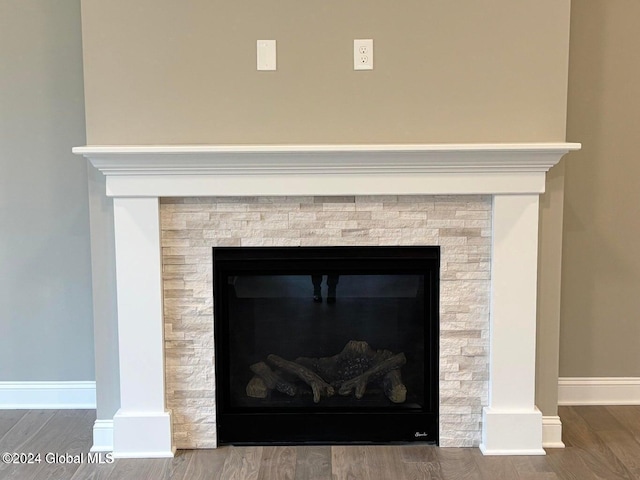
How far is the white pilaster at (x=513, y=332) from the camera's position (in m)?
2.58

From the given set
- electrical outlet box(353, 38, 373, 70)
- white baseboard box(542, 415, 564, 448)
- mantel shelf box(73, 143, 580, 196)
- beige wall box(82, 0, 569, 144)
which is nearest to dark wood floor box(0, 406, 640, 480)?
white baseboard box(542, 415, 564, 448)

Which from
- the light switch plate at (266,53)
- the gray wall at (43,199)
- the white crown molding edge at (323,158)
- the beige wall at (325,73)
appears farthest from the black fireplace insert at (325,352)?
the gray wall at (43,199)

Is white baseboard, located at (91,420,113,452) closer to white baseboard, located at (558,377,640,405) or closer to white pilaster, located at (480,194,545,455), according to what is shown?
white pilaster, located at (480,194,545,455)

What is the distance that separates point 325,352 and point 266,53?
1.14 m

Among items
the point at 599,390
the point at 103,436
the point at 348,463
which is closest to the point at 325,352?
the point at 348,463

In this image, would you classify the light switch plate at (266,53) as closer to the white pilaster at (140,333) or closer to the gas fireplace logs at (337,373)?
the white pilaster at (140,333)

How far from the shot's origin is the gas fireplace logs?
2742 millimetres

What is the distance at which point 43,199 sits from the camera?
302 cm

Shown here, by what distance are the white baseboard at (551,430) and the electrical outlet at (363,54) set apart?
1486mm

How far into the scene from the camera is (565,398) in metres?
3.14

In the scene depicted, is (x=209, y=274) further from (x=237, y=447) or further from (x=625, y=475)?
(x=625, y=475)

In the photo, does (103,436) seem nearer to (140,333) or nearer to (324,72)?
(140,333)

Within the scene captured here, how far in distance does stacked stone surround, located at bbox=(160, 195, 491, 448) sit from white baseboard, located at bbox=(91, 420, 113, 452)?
26 centimetres

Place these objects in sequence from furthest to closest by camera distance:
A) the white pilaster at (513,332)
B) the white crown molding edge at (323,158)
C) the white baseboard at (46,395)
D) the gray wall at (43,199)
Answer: the white baseboard at (46,395) → the gray wall at (43,199) → the white pilaster at (513,332) → the white crown molding edge at (323,158)
